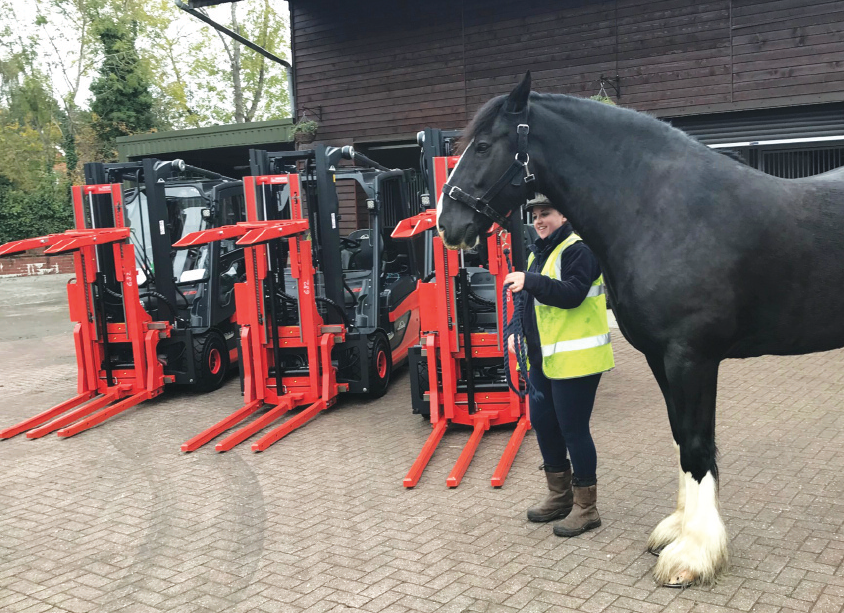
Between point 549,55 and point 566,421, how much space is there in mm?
10780

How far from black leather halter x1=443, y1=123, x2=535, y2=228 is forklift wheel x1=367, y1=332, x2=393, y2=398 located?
437 centimetres

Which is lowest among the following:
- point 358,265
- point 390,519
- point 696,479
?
point 390,519

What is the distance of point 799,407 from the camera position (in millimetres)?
6805

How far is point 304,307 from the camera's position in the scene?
748 centimetres

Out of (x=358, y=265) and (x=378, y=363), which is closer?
(x=378, y=363)

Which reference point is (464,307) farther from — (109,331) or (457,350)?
(109,331)

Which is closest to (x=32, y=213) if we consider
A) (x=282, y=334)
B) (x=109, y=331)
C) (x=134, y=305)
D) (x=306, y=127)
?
(x=306, y=127)

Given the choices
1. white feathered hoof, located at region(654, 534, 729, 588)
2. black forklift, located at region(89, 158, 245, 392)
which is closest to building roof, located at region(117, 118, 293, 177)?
black forklift, located at region(89, 158, 245, 392)

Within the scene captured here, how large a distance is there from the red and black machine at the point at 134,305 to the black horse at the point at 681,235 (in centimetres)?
519

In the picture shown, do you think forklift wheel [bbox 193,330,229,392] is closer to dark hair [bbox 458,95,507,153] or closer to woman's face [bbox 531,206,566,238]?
woman's face [bbox 531,206,566,238]

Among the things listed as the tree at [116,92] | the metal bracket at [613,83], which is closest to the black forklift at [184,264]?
the metal bracket at [613,83]

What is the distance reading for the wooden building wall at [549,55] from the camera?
11.6 m

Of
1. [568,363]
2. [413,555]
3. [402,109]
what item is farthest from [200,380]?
[402,109]

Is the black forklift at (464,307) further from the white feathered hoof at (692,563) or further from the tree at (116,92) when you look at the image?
the tree at (116,92)
